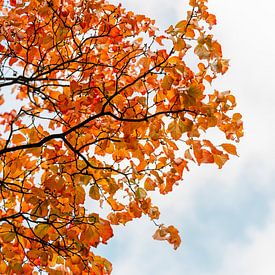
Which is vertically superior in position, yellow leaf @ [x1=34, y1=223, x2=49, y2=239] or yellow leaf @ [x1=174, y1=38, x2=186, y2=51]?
yellow leaf @ [x1=174, y1=38, x2=186, y2=51]

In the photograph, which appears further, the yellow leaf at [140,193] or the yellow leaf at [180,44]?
the yellow leaf at [140,193]

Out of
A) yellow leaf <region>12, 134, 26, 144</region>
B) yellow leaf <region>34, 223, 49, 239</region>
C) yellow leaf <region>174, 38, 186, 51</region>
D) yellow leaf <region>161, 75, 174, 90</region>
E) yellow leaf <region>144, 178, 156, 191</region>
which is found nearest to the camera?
yellow leaf <region>161, 75, 174, 90</region>

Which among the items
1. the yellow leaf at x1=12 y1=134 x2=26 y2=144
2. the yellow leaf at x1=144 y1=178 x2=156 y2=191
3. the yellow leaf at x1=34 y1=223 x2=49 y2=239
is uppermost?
the yellow leaf at x1=144 y1=178 x2=156 y2=191

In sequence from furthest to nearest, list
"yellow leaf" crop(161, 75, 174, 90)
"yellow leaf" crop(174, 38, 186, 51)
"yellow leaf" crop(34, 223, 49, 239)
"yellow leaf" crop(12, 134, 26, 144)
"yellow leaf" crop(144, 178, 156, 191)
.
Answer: "yellow leaf" crop(12, 134, 26, 144), "yellow leaf" crop(144, 178, 156, 191), "yellow leaf" crop(34, 223, 49, 239), "yellow leaf" crop(174, 38, 186, 51), "yellow leaf" crop(161, 75, 174, 90)

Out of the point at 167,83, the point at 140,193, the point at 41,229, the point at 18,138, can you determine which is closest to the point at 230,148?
the point at 167,83

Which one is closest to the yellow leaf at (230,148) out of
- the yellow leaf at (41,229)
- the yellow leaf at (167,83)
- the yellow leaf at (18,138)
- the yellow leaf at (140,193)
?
the yellow leaf at (167,83)

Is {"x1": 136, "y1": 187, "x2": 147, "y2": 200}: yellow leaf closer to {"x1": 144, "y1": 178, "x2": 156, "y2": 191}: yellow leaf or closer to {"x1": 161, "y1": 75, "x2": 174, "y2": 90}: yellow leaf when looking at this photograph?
{"x1": 144, "y1": 178, "x2": 156, "y2": 191}: yellow leaf

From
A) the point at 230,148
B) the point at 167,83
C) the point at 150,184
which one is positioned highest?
the point at 167,83

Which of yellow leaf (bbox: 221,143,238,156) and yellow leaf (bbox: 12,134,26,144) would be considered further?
yellow leaf (bbox: 12,134,26,144)

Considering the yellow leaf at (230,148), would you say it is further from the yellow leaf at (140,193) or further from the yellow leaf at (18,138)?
the yellow leaf at (18,138)

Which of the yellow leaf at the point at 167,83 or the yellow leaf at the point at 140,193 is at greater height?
the yellow leaf at the point at 167,83

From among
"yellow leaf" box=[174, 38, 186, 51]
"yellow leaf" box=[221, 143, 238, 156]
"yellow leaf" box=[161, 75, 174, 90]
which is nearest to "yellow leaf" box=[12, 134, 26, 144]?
"yellow leaf" box=[161, 75, 174, 90]

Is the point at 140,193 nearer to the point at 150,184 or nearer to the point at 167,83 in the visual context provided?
the point at 150,184

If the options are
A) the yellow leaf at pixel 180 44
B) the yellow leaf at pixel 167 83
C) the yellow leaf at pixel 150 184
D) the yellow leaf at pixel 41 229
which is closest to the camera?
the yellow leaf at pixel 167 83
